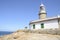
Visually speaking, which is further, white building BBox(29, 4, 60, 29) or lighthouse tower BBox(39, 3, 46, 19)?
lighthouse tower BBox(39, 3, 46, 19)

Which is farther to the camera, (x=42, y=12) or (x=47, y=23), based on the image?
(x=42, y=12)

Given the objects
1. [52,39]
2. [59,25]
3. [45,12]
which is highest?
[45,12]

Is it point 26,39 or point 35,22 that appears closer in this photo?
point 26,39

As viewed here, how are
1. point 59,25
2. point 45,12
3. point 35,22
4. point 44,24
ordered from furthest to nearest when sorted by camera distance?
point 45,12 < point 35,22 < point 44,24 < point 59,25

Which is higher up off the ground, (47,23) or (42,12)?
(42,12)

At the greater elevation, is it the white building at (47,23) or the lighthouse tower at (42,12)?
the lighthouse tower at (42,12)

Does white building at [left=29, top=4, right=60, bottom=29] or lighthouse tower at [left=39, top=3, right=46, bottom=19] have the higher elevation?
lighthouse tower at [left=39, top=3, right=46, bottom=19]

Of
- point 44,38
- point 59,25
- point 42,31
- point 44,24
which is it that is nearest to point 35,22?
point 44,24

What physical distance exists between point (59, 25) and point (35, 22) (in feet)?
30.5

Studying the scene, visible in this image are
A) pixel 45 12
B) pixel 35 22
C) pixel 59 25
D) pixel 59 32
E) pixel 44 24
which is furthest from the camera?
pixel 45 12

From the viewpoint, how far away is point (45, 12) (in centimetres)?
4534

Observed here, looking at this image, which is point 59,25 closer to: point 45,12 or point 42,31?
point 42,31

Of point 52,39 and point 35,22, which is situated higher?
point 35,22

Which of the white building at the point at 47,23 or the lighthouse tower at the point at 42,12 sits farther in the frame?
the lighthouse tower at the point at 42,12
